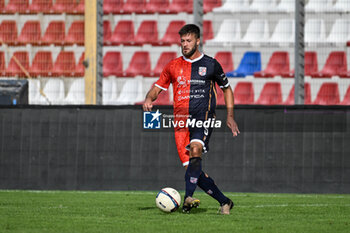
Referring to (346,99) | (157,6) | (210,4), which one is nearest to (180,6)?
(157,6)

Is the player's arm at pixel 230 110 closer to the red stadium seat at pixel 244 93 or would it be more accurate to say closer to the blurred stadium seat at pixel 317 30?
the blurred stadium seat at pixel 317 30

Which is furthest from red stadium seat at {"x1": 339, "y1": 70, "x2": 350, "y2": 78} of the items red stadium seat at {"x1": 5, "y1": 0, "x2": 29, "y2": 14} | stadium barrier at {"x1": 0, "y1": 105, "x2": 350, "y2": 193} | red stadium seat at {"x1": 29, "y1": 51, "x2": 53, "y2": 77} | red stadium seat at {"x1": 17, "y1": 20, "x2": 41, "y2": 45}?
red stadium seat at {"x1": 5, "y1": 0, "x2": 29, "y2": 14}

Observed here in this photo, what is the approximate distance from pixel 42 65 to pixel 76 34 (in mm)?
943

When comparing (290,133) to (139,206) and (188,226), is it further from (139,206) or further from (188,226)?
(188,226)

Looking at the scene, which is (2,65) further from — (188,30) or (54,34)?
(188,30)

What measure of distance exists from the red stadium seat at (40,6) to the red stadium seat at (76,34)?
2.51ft

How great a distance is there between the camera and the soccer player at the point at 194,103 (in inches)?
262

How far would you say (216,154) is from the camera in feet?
37.8

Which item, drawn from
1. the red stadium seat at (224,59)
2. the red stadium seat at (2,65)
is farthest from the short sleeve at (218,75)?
the red stadium seat at (2,65)

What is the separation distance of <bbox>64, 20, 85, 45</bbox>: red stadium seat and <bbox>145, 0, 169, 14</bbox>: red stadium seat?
3220 mm

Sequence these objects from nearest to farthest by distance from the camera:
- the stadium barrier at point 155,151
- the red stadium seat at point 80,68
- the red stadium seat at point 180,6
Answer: the stadium barrier at point 155,151 < the red stadium seat at point 80,68 < the red stadium seat at point 180,6

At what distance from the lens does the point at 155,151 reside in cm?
1159

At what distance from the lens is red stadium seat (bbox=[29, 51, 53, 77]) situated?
45.6ft

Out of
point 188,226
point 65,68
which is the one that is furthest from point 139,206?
point 65,68
